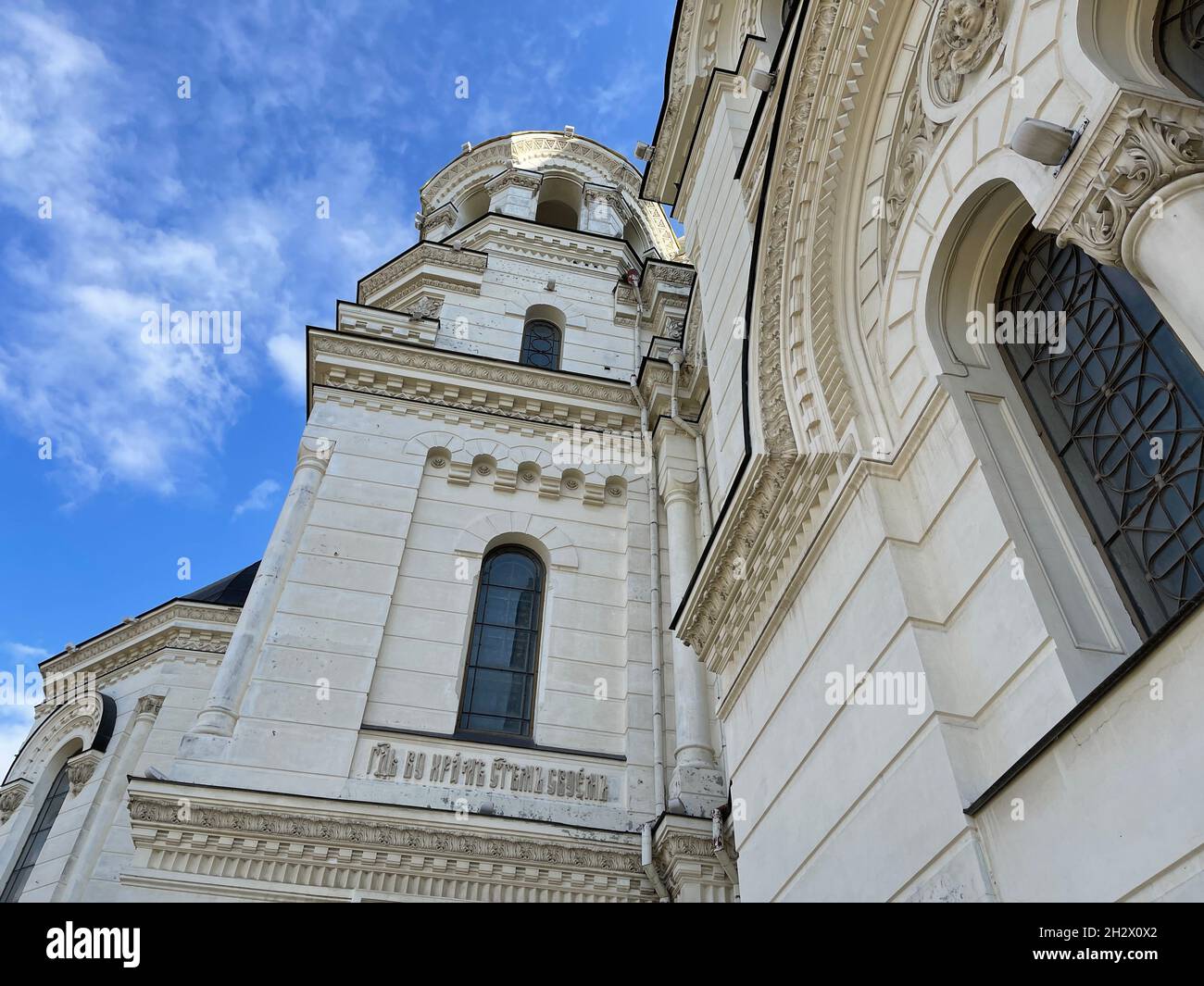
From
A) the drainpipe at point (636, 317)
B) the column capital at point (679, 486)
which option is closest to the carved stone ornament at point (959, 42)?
the column capital at point (679, 486)

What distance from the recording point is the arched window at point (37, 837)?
1575cm

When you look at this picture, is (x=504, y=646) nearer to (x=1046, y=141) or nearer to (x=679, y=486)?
(x=679, y=486)

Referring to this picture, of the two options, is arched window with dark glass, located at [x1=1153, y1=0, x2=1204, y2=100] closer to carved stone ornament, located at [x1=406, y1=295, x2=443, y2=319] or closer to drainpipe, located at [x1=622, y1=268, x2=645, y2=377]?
drainpipe, located at [x1=622, y1=268, x2=645, y2=377]

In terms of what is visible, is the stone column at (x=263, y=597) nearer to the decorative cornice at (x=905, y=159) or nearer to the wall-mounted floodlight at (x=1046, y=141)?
the decorative cornice at (x=905, y=159)

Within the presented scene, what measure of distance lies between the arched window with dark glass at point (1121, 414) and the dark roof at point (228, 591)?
17.1 metres

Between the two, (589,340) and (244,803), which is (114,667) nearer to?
(244,803)

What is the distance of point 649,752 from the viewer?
40.2 ft

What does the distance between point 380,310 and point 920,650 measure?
1494cm

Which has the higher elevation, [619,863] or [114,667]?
[114,667]

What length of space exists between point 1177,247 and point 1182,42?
175cm

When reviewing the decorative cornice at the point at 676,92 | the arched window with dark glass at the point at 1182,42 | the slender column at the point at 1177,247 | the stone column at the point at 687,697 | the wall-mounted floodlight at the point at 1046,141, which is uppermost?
the decorative cornice at the point at 676,92

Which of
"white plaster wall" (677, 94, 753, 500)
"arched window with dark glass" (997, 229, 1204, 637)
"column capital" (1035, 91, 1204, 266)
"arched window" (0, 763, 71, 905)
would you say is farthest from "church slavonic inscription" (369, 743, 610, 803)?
"column capital" (1035, 91, 1204, 266)

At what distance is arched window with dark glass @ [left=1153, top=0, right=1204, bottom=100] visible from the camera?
4.74 m

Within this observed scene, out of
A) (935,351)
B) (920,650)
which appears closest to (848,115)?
(935,351)
